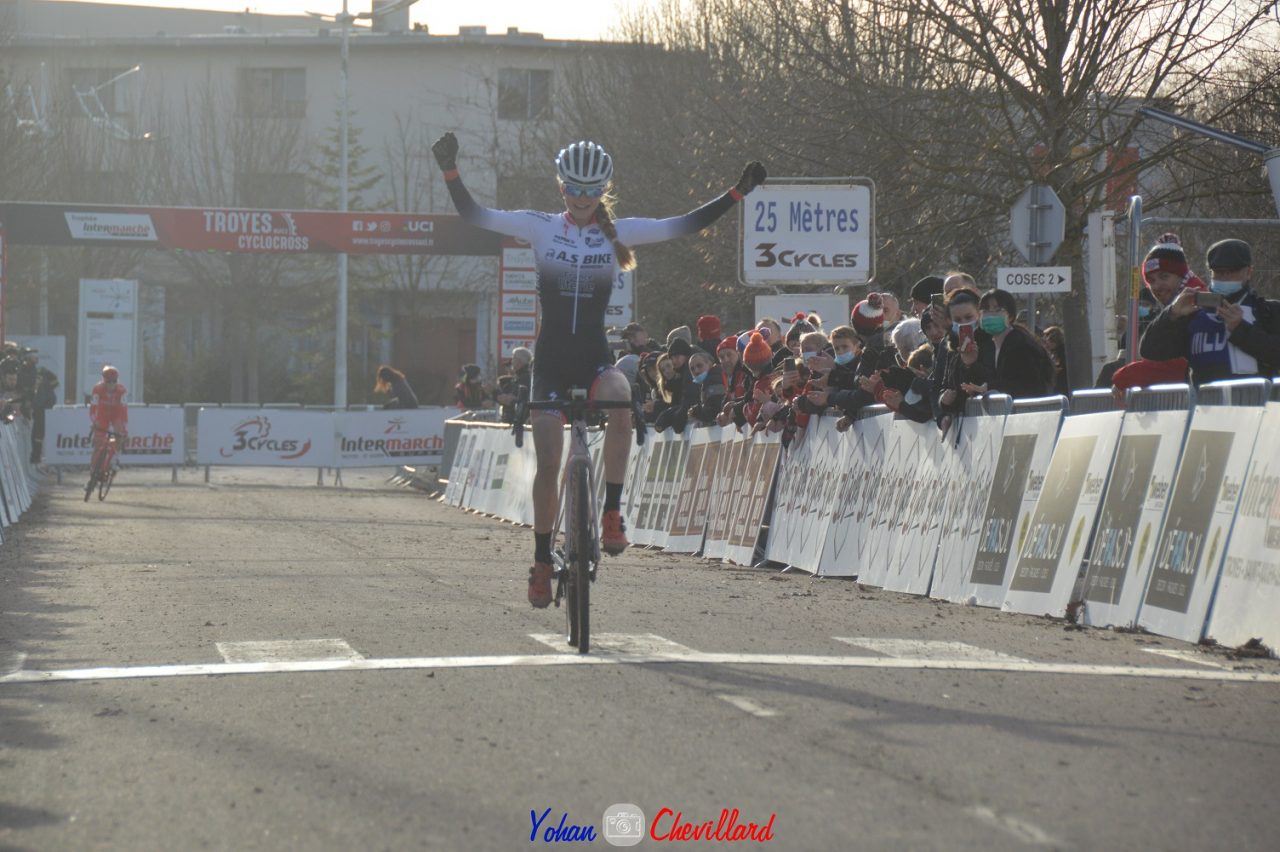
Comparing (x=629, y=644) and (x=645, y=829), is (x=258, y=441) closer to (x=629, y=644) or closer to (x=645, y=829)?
(x=629, y=644)

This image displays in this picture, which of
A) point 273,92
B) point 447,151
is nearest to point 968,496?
point 447,151

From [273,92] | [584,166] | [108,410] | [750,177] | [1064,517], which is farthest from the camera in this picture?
[273,92]

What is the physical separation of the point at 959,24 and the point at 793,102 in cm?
294

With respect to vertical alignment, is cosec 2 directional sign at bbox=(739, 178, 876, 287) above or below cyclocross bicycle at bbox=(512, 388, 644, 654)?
above

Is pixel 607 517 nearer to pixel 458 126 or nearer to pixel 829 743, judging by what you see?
pixel 829 743

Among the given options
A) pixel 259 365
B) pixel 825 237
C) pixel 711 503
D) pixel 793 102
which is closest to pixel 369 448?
pixel 793 102

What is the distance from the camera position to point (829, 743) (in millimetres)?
5949

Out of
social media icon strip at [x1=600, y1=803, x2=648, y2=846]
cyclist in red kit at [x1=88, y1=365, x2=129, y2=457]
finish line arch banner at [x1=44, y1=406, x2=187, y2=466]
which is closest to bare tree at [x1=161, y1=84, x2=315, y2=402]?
finish line arch banner at [x1=44, y1=406, x2=187, y2=466]

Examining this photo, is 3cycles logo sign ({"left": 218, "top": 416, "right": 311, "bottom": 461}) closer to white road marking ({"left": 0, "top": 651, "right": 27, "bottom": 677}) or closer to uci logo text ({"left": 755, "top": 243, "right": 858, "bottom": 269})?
uci logo text ({"left": 755, "top": 243, "right": 858, "bottom": 269})

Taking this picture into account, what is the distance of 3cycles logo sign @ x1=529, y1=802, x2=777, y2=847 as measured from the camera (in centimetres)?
478

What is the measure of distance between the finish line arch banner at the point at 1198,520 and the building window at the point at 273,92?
54.2 metres

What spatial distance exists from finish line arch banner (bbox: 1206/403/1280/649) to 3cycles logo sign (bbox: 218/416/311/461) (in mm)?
29203

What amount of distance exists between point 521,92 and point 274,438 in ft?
114

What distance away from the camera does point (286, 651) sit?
28.2 feet
